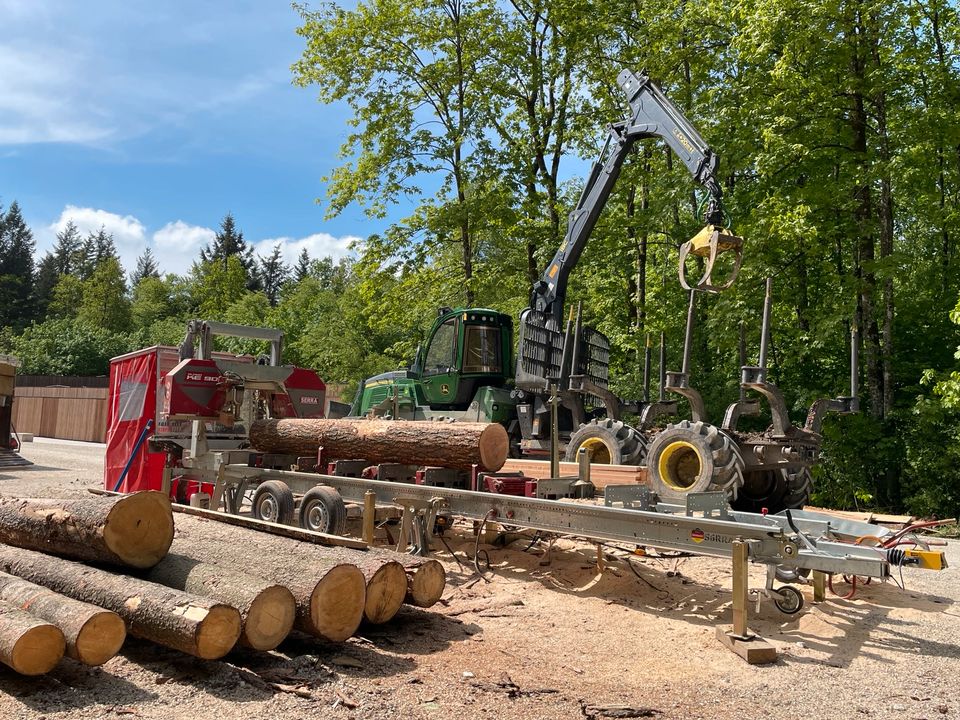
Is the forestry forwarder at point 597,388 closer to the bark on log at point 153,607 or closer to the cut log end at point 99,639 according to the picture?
the bark on log at point 153,607

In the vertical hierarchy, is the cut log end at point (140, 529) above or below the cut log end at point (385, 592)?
above

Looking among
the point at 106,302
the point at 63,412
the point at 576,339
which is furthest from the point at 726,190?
the point at 106,302

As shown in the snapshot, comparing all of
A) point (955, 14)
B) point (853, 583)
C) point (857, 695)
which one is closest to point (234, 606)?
point (857, 695)

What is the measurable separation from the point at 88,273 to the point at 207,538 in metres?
93.7

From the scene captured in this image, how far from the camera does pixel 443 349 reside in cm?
1348

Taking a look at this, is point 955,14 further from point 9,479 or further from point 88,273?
point 88,273

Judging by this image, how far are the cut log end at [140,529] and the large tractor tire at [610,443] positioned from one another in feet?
20.4

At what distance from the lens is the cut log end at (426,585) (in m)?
6.09

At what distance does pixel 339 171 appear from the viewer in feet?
77.3

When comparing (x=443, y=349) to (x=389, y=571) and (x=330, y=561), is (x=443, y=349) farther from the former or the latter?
(x=330, y=561)

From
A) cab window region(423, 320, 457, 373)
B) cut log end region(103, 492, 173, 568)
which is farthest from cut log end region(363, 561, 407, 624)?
cab window region(423, 320, 457, 373)

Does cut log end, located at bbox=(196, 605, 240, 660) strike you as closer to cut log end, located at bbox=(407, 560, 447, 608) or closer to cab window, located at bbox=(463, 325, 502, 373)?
cut log end, located at bbox=(407, 560, 447, 608)

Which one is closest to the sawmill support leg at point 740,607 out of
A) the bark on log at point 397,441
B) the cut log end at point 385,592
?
the cut log end at point 385,592

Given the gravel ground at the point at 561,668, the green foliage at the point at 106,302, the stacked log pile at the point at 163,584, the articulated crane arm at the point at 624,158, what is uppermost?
the green foliage at the point at 106,302
